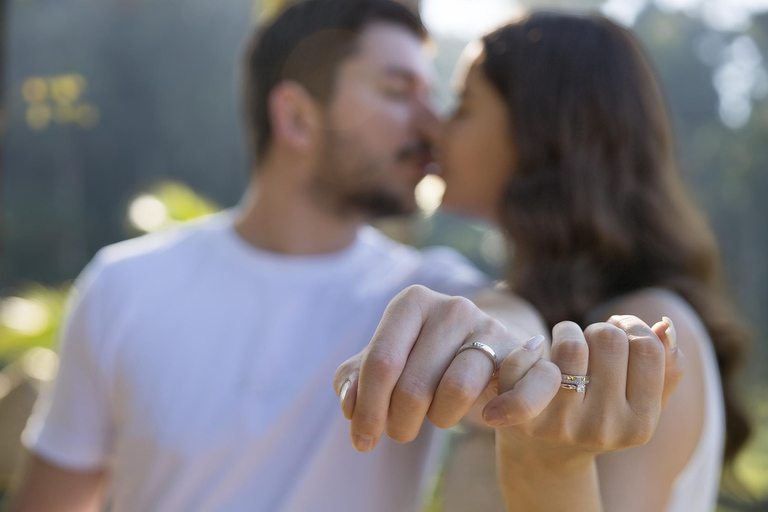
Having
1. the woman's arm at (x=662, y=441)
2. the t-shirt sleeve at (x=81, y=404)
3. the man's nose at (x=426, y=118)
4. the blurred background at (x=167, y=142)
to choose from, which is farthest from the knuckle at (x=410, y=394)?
the blurred background at (x=167, y=142)

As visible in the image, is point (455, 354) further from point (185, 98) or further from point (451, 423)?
point (185, 98)

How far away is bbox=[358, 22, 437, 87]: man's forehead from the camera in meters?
2.03

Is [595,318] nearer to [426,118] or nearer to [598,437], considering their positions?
[598,437]

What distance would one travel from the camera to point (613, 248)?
1.38 metres

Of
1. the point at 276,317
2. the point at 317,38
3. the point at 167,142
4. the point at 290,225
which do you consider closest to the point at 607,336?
the point at 276,317

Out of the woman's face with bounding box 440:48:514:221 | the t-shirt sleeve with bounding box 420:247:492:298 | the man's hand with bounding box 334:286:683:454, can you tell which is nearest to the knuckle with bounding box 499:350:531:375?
the man's hand with bounding box 334:286:683:454

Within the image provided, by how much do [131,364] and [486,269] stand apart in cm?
520

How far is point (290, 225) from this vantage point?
1.86 metres

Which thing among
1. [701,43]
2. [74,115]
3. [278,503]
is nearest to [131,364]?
[278,503]

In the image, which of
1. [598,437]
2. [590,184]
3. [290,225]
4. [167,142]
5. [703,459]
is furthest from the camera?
[167,142]

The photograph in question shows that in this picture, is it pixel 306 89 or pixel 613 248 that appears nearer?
pixel 613 248

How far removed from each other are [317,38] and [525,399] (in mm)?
1770

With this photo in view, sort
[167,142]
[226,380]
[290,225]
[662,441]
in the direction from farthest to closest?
[167,142] < [290,225] < [226,380] < [662,441]

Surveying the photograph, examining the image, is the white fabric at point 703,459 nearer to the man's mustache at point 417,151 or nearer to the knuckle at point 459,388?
the knuckle at point 459,388
